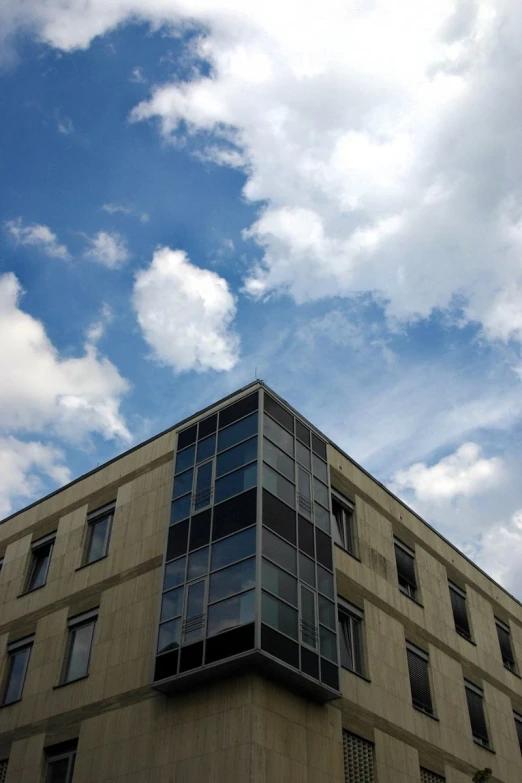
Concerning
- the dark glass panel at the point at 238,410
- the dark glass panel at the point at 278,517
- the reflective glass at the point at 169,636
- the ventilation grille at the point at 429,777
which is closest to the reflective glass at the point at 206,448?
the dark glass panel at the point at 238,410

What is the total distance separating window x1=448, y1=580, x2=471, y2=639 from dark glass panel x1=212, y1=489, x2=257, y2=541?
11895 mm

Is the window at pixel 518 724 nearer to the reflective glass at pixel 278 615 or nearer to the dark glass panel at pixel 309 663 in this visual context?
the dark glass panel at pixel 309 663

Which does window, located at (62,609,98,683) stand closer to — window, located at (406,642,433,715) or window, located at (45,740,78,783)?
window, located at (45,740,78,783)

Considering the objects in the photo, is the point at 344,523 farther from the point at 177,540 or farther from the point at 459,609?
the point at 459,609

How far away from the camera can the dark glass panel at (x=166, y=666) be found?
20.0 meters

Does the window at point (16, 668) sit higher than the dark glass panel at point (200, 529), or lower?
lower

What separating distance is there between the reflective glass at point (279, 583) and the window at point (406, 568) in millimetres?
7621

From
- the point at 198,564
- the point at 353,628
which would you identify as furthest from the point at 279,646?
the point at 353,628

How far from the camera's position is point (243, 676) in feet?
62.2

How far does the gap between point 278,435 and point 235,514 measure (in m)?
3.03

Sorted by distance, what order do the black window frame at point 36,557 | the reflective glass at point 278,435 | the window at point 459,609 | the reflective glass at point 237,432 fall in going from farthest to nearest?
the window at point 459,609 → the black window frame at point 36,557 → the reflective glass at point 278,435 → the reflective glass at point 237,432

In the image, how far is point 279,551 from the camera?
20953 millimetres

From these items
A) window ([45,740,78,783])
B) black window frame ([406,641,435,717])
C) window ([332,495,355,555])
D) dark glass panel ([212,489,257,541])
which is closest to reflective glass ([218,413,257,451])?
dark glass panel ([212,489,257,541])

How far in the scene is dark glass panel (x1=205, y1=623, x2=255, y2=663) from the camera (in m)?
18.8
